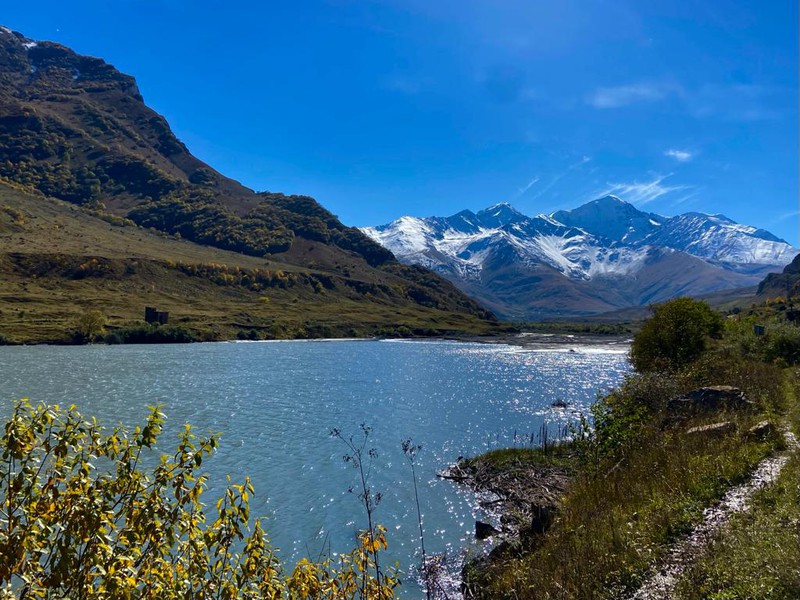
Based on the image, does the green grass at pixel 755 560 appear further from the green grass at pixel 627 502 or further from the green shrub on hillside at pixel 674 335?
the green shrub on hillside at pixel 674 335

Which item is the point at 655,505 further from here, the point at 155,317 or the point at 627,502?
the point at 155,317

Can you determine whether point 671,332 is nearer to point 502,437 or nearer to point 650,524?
point 502,437

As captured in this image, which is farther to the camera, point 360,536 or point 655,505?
point 655,505

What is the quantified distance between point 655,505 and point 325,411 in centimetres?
4812

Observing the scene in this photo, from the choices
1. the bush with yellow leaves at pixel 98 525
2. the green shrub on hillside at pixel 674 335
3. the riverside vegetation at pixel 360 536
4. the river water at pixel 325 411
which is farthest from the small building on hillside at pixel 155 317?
the bush with yellow leaves at pixel 98 525

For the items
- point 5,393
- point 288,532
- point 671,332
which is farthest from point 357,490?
point 5,393

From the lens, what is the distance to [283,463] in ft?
126

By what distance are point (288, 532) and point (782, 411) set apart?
25001mm

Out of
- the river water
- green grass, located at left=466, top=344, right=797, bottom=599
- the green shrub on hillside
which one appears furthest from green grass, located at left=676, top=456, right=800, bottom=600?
the green shrub on hillside

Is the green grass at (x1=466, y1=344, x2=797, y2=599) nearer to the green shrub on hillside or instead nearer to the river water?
the river water

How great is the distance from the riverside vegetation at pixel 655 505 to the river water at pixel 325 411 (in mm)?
5739

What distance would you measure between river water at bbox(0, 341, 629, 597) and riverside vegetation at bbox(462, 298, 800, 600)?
18.8ft

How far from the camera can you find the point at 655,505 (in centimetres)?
1525

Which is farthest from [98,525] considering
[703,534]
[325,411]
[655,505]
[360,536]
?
[325,411]
